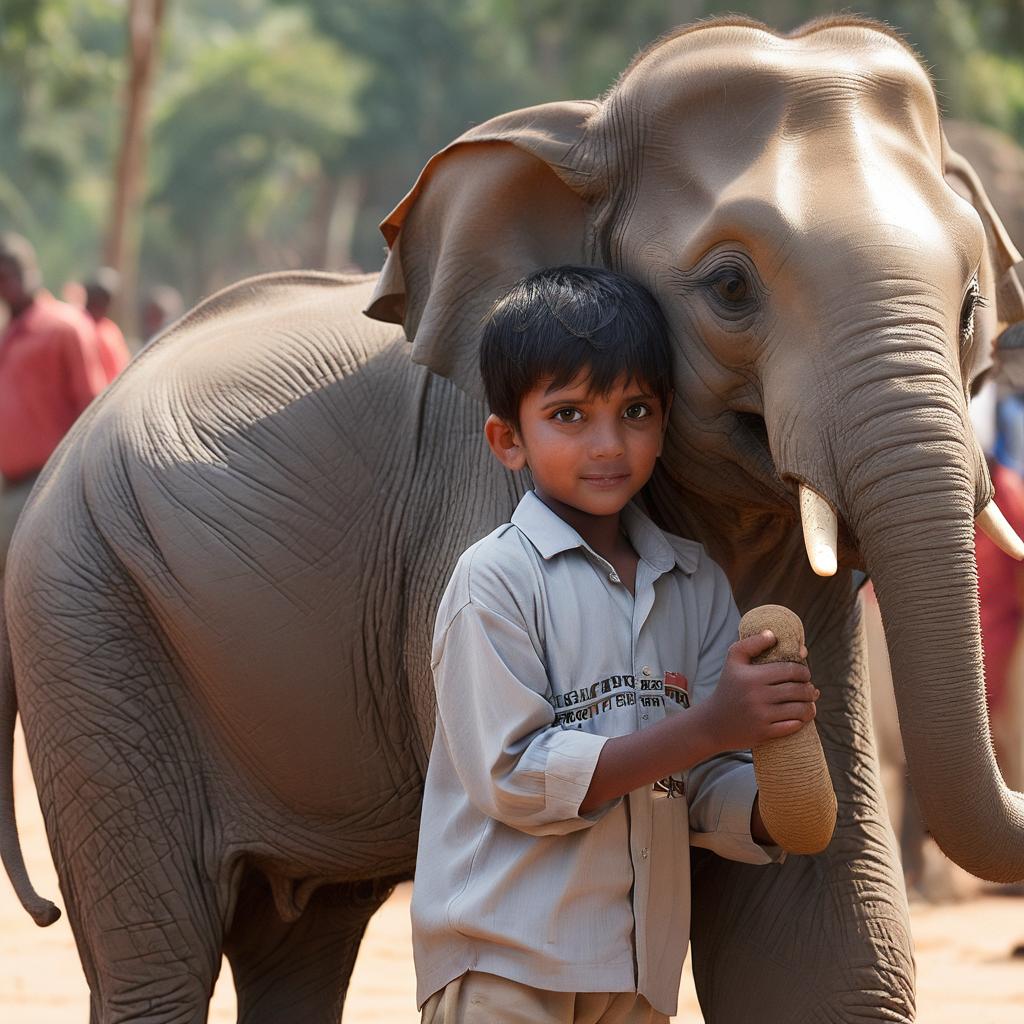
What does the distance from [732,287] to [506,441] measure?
400 millimetres

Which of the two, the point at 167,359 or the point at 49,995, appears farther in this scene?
the point at 49,995

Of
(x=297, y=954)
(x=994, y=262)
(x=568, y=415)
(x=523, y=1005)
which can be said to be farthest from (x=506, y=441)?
(x=297, y=954)

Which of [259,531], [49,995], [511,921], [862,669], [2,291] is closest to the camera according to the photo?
[511,921]

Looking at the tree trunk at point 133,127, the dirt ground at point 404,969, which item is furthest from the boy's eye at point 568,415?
the tree trunk at point 133,127

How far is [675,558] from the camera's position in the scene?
9.41 ft

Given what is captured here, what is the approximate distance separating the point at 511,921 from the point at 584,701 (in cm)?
31

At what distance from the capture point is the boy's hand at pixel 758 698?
2.48 meters

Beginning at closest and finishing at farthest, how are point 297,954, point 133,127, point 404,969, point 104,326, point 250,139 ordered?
point 297,954 → point 404,969 → point 104,326 → point 133,127 → point 250,139

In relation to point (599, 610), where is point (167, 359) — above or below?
above

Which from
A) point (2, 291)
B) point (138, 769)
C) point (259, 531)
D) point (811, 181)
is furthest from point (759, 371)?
point (2, 291)

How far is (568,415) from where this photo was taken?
2742 mm

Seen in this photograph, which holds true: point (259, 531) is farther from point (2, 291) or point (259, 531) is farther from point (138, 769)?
point (2, 291)

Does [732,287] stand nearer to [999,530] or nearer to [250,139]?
[999,530]

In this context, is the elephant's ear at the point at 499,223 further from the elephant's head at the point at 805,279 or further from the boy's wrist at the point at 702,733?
the boy's wrist at the point at 702,733
